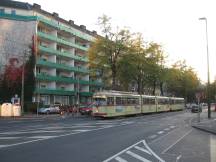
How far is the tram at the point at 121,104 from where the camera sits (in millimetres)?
43219

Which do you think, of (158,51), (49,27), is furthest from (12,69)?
(158,51)

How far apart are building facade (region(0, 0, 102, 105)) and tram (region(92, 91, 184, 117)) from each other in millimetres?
21747

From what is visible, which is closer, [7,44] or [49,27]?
[7,44]

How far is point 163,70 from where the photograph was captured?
85.2 meters

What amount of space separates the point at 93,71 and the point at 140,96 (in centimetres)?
1762

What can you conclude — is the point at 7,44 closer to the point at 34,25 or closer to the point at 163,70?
the point at 34,25

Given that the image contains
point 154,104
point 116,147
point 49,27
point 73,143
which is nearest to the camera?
point 116,147

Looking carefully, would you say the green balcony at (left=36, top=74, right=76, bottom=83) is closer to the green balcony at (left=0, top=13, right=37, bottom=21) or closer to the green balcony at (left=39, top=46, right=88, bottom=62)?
the green balcony at (left=39, top=46, right=88, bottom=62)

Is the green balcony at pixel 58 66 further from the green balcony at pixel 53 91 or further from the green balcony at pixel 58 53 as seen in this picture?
the green balcony at pixel 53 91

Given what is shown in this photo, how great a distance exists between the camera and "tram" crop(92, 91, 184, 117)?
4322cm

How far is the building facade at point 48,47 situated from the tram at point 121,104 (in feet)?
71.3

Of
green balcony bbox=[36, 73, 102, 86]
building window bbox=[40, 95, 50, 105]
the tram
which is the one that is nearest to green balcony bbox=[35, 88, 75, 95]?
building window bbox=[40, 95, 50, 105]

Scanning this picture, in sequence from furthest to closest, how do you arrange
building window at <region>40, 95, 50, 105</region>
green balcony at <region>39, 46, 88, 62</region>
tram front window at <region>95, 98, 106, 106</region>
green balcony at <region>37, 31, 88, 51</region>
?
building window at <region>40, 95, 50, 105</region> → green balcony at <region>39, 46, 88, 62</region> → green balcony at <region>37, 31, 88, 51</region> → tram front window at <region>95, 98, 106, 106</region>

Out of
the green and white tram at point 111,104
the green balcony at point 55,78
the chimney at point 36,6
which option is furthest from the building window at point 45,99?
the green and white tram at point 111,104
